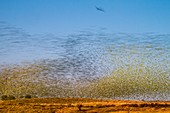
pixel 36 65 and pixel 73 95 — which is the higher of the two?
pixel 36 65

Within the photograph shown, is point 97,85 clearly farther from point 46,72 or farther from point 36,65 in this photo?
point 36,65

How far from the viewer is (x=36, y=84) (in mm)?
15594

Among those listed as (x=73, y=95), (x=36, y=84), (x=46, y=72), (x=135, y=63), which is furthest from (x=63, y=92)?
(x=135, y=63)

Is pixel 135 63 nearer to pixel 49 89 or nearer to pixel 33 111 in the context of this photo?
pixel 49 89

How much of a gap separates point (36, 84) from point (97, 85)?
3.78m

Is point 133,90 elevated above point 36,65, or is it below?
below

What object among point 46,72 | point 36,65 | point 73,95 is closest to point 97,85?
point 73,95

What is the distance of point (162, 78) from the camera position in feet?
55.6

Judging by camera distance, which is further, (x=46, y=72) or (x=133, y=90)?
(x=46, y=72)

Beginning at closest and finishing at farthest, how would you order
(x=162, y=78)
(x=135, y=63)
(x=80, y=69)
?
(x=162, y=78)
(x=80, y=69)
(x=135, y=63)

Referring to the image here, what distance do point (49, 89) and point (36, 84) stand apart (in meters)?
1.11

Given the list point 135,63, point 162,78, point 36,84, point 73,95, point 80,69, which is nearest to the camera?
point 73,95

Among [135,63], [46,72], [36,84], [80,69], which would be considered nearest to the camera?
[36,84]

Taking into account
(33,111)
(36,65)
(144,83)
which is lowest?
(33,111)
